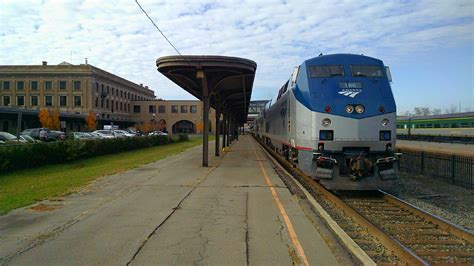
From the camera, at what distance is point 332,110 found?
10.8 m

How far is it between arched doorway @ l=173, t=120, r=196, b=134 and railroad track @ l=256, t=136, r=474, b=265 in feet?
355

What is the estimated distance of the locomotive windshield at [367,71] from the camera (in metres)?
11.6

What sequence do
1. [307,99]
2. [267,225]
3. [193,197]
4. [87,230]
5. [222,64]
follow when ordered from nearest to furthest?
[87,230] → [267,225] → [193,197] → [307,99] → [222,64]

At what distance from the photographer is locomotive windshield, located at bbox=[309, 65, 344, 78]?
459 inches

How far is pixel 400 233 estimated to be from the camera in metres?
7.51

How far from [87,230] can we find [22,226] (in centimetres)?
143

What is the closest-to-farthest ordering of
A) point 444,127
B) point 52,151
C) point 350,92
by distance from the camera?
1. point 350,92
2. point 52,151
3. point 444,127

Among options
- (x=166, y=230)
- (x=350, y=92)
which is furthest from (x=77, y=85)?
(x=166, y=230)

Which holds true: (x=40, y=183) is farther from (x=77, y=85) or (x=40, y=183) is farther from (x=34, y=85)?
(x=34, y=85)

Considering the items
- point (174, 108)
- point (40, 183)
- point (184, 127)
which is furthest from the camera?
point (184, 127)

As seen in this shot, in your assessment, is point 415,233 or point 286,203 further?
point 286,203

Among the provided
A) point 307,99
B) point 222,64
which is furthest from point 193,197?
point 222,64

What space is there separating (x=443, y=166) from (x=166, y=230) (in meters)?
13.2

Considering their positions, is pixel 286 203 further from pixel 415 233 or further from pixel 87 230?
pixel 87 230
